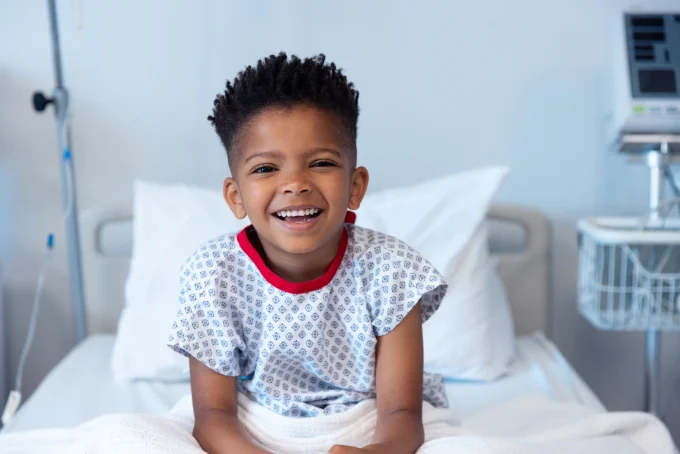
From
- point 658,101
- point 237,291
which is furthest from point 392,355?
point 658,101

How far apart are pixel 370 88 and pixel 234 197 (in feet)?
3.37

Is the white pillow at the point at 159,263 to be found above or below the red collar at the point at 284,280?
below

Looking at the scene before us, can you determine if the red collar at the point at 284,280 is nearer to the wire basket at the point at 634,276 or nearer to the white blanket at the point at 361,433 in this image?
the white blanket at the point at 361,433

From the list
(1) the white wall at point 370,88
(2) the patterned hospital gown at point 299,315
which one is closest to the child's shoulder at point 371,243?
(2) the patterned hospital gown at point 299,315

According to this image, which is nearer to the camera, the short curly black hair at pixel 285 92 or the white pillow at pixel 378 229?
the short curly black hair at pixel 285 92

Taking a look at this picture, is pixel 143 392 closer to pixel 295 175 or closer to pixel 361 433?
pixel 361 433

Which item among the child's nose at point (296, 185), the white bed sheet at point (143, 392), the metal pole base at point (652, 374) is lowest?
the metal pole base at point (652, 374)

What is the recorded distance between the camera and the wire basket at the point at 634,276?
1.66 meters

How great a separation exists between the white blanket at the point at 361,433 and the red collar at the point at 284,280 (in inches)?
7.9

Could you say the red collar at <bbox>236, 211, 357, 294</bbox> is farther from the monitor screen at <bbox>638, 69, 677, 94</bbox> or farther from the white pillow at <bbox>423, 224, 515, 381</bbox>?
the monitor screen at <bbox>638, 69, 677, 94</bbox>

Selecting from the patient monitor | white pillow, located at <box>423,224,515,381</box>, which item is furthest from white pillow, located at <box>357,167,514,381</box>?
the patient monitor

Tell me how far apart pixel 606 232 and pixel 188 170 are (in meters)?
1.16

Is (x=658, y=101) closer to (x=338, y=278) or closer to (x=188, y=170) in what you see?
(x=338, y=278)

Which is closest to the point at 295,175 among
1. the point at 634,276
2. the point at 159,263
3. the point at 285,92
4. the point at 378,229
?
the point at 285,92
